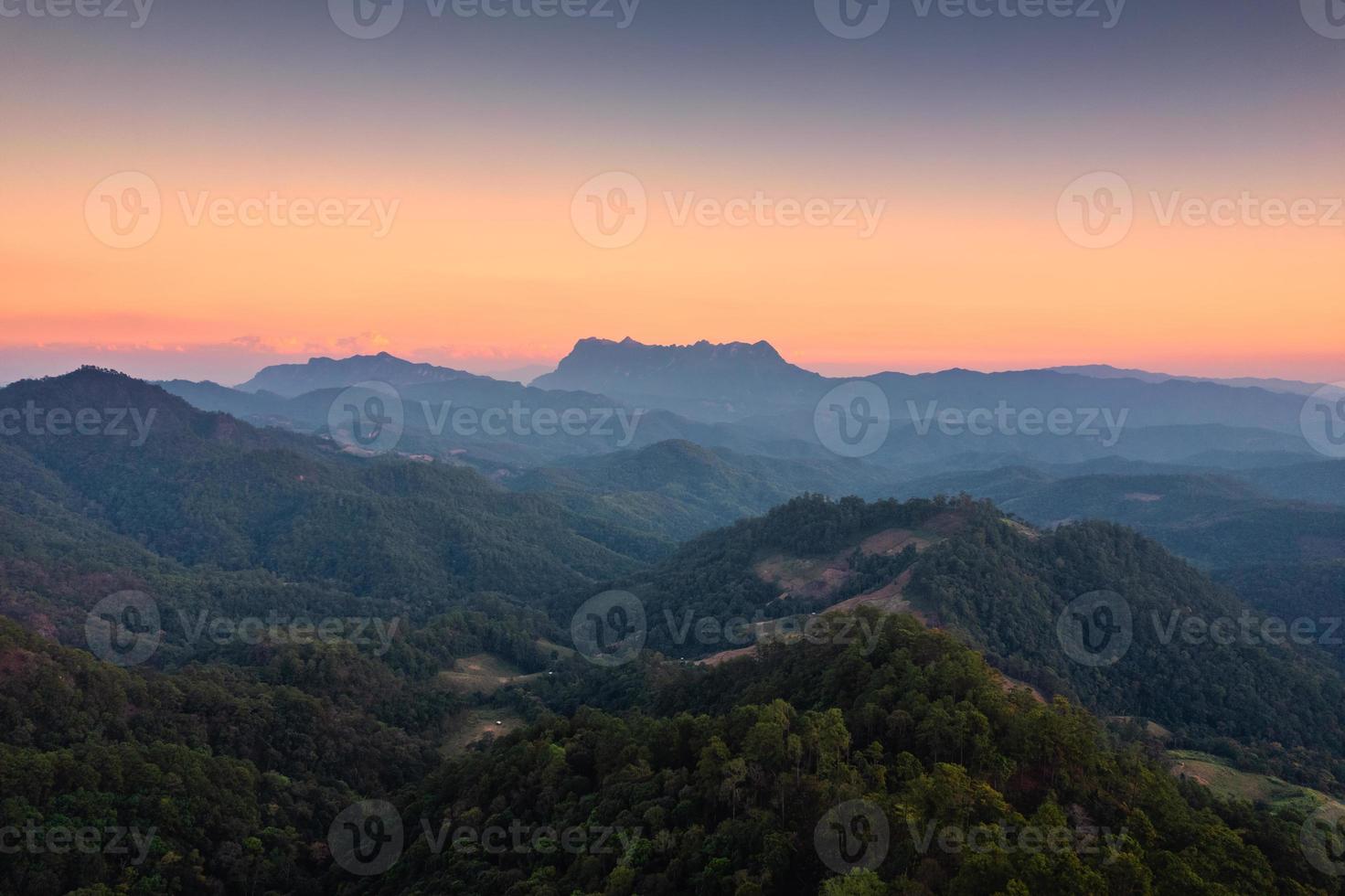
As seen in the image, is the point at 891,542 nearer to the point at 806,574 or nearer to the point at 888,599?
the point at 806,574

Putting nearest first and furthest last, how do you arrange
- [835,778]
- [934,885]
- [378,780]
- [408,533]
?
[934,885]
[835,778]
[378,780]
[408,533]

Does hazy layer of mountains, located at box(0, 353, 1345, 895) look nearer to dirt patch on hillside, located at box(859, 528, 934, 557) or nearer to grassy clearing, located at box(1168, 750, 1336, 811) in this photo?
dirt patch on hillside, located at box(859, 528, 934, 557)

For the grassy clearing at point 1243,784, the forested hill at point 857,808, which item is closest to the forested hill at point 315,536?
the forested hill at point 857,808

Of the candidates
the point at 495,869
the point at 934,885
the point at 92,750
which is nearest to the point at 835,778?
the point at 934,885

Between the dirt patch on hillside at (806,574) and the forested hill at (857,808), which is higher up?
the forested hill at (857,808)

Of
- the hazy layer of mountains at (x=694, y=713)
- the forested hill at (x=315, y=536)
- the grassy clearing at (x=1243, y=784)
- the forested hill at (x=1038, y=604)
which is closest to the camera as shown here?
the hazy layer of mountains at (x=694, y=713)

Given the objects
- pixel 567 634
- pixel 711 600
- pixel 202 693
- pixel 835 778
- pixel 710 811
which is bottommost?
pixel 567 634

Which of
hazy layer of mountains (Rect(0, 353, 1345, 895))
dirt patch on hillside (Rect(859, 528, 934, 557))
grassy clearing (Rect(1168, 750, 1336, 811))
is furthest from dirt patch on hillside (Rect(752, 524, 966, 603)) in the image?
grassy clearing (Rect(1168, 750, 1336, 811))

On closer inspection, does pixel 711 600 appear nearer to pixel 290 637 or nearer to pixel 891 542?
pixel 891 542

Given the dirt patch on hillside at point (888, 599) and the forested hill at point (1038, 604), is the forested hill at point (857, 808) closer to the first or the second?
the dirt patch on hillside at point (888, 599)

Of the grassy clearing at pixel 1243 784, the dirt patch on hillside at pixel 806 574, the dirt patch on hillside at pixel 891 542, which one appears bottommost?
the grassy clearing at pixel 1243 784

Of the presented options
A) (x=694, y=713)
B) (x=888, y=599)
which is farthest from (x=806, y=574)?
(x=694, y=713)
